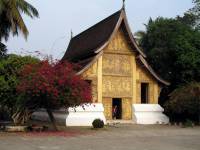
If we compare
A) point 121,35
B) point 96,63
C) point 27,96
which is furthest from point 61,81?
point 121,35

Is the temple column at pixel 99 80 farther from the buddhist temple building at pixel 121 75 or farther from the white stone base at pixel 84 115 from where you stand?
the white stone base at pixel 84 115

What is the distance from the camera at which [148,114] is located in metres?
33.6

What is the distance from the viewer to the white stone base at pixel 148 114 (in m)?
33.2

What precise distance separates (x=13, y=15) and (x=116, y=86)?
9211mm

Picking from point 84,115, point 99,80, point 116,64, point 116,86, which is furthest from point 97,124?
point 116,64

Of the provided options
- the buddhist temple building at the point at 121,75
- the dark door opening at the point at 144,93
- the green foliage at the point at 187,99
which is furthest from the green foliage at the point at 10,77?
the dark door opening at the point at 144,93

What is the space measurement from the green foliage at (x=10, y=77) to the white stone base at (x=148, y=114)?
10.4 metres

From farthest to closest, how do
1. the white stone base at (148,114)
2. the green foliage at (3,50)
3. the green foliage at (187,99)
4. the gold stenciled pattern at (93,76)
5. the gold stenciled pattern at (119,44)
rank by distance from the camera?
1. the green foliage at (3,50)
2. the gold stenciled pattern at (119,44)
3. the white stone base at (148,114)
4. the gold stenciled pattern at (93,76)
5. the green foliage at (187,99)

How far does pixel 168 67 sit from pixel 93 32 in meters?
7.02

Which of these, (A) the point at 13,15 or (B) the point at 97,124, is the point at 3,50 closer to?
(A) the point at 13,15

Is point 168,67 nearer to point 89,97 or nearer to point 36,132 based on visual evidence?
point 89,97

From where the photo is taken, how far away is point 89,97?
2475 cm

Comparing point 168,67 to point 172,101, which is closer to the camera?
point 172,101

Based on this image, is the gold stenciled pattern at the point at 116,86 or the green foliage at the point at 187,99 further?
the gold stenciled pattern at the point at 116,86
